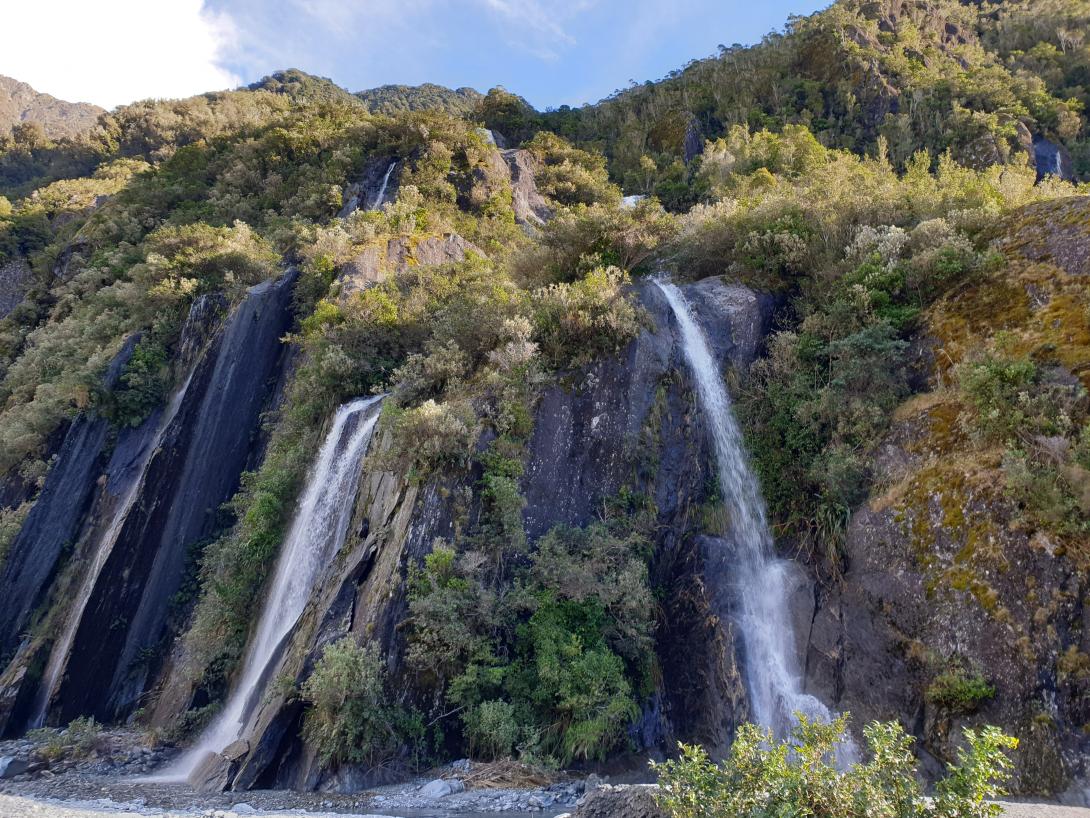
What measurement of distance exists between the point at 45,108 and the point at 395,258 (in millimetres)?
111339

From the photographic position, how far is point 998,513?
9219mm

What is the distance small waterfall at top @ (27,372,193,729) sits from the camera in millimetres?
15219

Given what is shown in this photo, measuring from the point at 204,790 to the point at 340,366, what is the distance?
1017cm

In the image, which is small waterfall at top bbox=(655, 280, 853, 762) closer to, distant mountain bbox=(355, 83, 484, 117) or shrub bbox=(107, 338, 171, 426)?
shrub bbox=(107, 338, 171, 426)

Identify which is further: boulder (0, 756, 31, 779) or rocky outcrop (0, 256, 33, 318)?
rocky outcrop (0, 256, 33, 318)

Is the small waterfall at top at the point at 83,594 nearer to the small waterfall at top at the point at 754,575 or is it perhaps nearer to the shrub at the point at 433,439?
the shrub at the point at 433,439

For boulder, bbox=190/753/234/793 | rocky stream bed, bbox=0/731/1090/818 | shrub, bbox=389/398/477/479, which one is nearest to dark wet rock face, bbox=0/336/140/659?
rocky stream bed, bbox=0/731/1090/818

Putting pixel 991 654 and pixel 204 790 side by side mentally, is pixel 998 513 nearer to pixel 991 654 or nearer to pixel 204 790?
pixel 991 654

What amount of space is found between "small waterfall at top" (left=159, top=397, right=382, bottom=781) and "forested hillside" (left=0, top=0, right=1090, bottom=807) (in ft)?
0.80

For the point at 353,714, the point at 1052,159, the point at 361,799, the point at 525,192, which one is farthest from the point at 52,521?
the point at 1052,159

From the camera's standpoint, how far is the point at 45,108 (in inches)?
3708

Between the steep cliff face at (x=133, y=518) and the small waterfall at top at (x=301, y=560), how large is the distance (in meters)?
4.81

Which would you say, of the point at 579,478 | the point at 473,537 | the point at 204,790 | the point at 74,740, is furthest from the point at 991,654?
the point at 74,740

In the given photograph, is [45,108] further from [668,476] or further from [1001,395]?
[1001,395]
